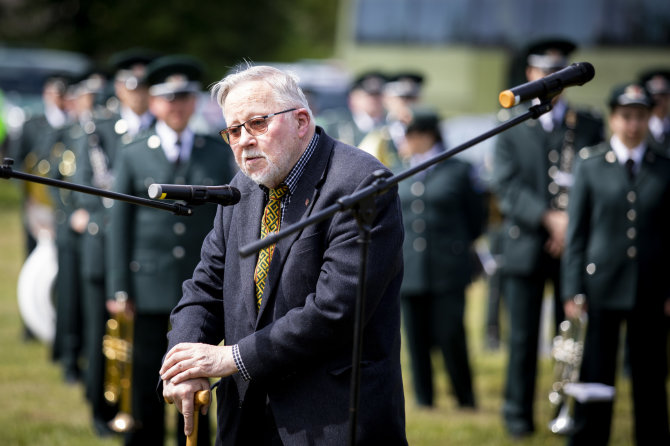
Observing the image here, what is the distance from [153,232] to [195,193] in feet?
9.33

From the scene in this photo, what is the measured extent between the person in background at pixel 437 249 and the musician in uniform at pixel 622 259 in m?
1.98

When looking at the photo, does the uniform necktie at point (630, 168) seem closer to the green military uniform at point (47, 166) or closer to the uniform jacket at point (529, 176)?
the uniform jacket at point (529, 176)

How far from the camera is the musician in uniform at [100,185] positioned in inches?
303

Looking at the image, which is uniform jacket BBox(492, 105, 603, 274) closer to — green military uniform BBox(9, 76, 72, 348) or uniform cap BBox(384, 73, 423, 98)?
uniform cap BBox(384, 73, 423, 98)

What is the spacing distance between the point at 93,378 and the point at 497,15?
1381 centimetres

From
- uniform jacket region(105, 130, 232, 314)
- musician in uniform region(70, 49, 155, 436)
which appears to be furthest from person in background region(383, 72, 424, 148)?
uniform jacket region(105, 130, 232, 314)

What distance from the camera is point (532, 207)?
7.35 m

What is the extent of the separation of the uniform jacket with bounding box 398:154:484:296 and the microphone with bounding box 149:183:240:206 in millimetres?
4803

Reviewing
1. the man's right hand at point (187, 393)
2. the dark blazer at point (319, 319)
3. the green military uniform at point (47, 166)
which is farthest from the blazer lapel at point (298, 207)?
the green military uniform at point (47, 166)

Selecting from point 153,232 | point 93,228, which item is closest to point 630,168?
point 153,232

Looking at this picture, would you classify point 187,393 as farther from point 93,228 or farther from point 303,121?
point 93,228

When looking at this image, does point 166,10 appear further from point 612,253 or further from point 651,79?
point 612,253

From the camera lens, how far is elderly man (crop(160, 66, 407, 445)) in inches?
139

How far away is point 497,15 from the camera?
1970 centimetres
